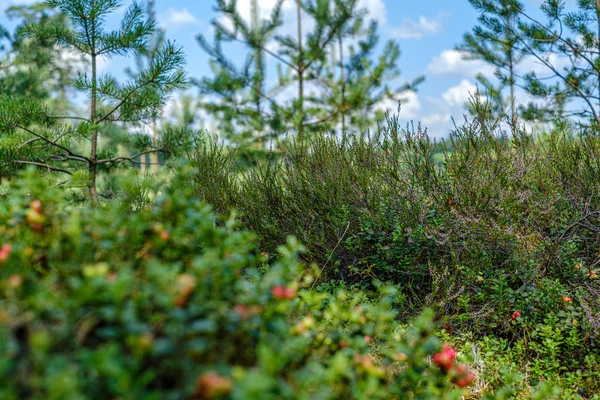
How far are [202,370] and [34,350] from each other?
12.2 inches

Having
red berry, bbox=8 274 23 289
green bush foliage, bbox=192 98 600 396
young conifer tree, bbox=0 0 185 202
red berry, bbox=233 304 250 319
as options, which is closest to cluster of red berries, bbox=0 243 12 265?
red berry, bbox=8 274 23 289

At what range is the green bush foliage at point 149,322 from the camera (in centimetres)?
86

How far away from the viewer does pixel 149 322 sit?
39.7 inches

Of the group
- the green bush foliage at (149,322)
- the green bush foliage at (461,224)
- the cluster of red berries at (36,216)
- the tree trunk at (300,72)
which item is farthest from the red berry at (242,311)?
the tree trunk at (300,72)

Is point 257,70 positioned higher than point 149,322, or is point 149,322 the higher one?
point 257,70

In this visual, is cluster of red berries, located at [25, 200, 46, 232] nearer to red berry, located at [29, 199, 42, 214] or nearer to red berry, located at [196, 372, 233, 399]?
red berry, located at [29, 199, 42, 214]

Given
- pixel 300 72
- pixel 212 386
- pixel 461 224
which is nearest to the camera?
pixel 212 386

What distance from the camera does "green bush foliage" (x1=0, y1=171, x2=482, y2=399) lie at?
0.86 meters

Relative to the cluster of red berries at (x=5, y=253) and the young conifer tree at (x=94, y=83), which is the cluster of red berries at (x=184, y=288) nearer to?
the cluster of red berries at (x=5, y=253)

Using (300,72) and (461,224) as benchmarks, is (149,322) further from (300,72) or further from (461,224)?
(300,72)

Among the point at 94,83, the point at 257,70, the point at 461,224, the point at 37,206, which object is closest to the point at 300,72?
the point at 257,70

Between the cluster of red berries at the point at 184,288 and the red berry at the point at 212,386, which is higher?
the cluster of red berries at the point at 184,288

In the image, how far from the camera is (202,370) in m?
0.92

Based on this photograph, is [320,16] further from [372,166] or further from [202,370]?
[202,370]
